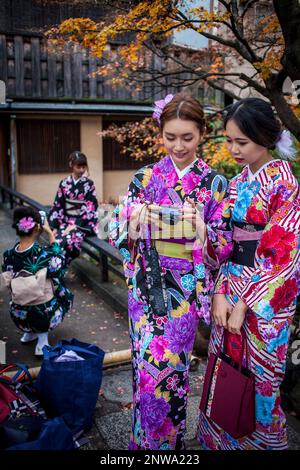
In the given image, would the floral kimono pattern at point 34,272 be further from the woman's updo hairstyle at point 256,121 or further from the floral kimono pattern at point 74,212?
the woman's updo hairstyle at point 256,121

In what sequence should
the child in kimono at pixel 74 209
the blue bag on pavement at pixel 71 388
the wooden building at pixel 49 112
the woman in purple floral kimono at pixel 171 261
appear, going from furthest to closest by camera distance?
the wooden building at pixel 49 112, the child in kimono at pixel 74 209, the blue bag on pavement at pixel 71 388, the woman in purple floral kimono at pixel 171 261

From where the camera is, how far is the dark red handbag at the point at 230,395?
7.86 feet

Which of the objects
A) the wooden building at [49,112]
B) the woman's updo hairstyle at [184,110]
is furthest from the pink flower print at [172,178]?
the wooden building at [49,112]

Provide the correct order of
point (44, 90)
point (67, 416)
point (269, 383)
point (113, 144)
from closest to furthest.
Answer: point (269, 383) < point (67, 416) < point (44, 90) < point (113, 144)

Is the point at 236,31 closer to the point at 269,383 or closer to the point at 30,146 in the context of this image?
the point at 269,383

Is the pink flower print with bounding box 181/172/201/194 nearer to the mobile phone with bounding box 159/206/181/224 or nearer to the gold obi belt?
the mobile phone with bounding box 159/206/181/224

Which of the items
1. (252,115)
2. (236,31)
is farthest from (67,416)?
(236,31)

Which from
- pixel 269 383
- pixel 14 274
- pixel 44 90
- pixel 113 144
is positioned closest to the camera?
pixel 269 383

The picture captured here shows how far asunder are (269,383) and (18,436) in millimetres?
1404

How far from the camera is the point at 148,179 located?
2523 millimetres

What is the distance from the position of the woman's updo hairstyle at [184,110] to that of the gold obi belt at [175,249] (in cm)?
65

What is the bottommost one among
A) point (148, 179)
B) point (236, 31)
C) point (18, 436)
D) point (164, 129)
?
point (18, 436)

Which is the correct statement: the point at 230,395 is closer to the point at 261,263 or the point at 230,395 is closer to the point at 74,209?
the point at 261,263

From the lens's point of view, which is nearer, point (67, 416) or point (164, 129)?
point (164, 129)
